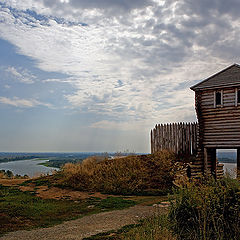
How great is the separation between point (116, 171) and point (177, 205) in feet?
27.9

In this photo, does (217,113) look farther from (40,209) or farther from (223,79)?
(40,209)

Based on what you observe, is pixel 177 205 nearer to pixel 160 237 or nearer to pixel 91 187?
pixel 160 237

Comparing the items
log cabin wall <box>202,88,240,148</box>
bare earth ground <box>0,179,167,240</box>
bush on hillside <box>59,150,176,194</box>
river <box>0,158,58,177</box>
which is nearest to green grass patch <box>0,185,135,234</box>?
bare earth ground <box>0,179,167,240</box>

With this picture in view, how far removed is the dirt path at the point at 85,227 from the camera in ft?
20.5

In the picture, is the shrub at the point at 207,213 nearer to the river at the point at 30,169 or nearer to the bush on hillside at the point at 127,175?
the bush on hillside at the point at 127,175

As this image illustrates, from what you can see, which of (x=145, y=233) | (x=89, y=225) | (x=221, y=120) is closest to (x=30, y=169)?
(x=221, y=120)

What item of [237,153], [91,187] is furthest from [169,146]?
[91,187]

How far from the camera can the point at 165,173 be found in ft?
47.3

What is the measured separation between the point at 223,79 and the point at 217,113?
68.9 inches

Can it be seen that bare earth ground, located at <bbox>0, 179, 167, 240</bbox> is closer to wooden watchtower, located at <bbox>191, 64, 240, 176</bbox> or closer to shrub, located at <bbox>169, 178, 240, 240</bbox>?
shrub, located at <bbox>169, 178, 240, 240</bbox>

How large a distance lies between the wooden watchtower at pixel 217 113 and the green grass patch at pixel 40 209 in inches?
236

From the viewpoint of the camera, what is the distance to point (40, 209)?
9.22 meters

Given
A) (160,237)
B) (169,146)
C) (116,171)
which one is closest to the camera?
(160,237)

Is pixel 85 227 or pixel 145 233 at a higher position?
pixel 145 233
